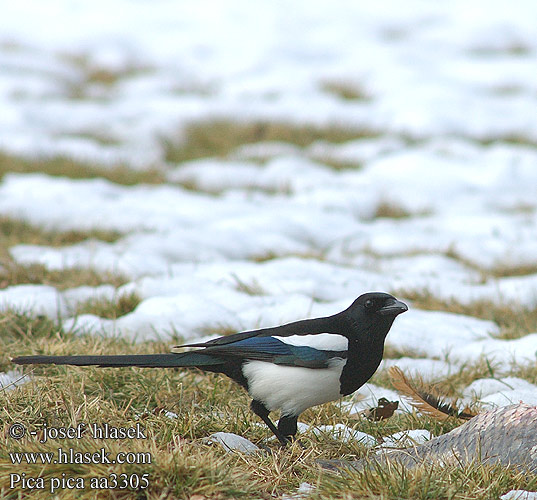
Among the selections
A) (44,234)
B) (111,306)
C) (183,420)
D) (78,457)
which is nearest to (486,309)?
(111,306)

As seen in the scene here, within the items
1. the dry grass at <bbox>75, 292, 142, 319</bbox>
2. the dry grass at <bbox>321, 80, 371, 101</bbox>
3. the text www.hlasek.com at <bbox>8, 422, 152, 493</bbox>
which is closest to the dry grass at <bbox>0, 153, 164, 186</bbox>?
the dry grass at <bbox>75, 292, 142, 319</bbox>

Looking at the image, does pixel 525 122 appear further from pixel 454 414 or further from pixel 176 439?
pixel 176 439

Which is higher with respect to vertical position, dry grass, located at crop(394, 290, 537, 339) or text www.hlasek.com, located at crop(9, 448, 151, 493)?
text www.hlasek.com, located at crop(9, 448, 151, 493)

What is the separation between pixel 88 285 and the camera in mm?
5582

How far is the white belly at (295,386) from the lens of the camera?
3.24 metres

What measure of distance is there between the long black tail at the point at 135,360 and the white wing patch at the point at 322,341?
0.34m

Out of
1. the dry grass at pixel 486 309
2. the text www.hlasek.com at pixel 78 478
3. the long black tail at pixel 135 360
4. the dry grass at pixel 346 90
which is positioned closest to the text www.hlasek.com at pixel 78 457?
the text www.hlasek.com at pixel 78 478

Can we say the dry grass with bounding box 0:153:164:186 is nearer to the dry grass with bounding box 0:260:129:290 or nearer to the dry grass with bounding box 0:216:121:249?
the dry grass with bounding box 0:216:121:249

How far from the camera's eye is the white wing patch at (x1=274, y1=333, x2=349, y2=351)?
10.8ft

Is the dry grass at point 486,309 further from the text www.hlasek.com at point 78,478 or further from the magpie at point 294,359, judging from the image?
the text www.hlasek.com at point 78,478

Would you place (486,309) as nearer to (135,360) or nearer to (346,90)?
(135,360)

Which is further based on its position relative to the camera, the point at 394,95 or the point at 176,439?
the point at 394,95

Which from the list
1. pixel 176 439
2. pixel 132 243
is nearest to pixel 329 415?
pixel 176 439

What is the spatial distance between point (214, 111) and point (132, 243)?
544 cm
